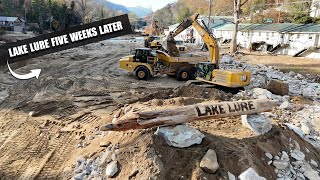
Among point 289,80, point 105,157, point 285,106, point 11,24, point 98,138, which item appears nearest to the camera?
point 105,157

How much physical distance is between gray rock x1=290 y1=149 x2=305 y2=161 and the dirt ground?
15cm

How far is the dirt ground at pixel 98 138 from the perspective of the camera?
16.8 ft

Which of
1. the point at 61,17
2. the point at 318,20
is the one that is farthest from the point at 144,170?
the point at 61,17

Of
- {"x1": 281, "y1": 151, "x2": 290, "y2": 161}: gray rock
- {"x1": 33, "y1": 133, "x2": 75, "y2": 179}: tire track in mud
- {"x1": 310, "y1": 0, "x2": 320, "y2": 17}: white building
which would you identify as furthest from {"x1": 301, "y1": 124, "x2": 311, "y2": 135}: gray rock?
{"x1": 310, "y1": 0, "x2": 320, "y2": 17}: white building

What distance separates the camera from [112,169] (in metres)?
5.11

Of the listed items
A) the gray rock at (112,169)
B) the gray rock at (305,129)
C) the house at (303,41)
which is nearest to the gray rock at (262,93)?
the gray rock at (305,129)

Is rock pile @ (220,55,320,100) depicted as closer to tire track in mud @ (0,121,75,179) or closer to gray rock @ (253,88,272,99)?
gray rock @ (253,88,272,99)

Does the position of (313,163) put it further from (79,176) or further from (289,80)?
(289,80)

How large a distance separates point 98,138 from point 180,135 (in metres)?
2.25

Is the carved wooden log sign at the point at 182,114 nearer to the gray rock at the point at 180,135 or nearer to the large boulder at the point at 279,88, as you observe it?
the gray rock at the point at 180,135

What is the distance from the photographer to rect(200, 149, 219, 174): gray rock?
4887 millimetres

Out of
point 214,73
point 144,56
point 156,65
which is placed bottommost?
point 214,73

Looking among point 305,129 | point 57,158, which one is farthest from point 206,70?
point 57,158

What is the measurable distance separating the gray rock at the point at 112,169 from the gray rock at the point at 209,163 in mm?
1515
